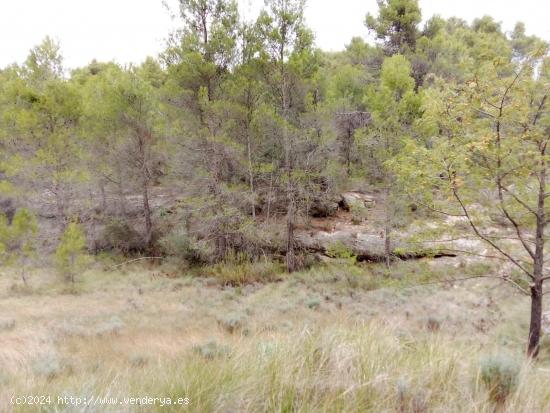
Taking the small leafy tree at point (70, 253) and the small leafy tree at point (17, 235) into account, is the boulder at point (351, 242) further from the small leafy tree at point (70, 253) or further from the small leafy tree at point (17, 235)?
the small leafy tree at point (17, 235)

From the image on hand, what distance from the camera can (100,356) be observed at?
5.40m

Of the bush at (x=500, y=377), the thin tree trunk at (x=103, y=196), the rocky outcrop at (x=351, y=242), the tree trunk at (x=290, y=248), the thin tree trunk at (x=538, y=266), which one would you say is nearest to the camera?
the bush at (x=500, y=377)

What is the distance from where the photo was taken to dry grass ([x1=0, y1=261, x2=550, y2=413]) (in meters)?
2.21

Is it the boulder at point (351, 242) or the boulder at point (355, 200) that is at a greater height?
the boulder at point (355, 200)

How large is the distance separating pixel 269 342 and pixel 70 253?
12340 millimetres

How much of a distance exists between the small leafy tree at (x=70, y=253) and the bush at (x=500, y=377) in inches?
521

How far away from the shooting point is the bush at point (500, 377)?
2.37 metres

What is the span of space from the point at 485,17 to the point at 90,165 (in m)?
29.6

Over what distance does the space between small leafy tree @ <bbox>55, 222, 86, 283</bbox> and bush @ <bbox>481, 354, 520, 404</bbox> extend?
13243mm

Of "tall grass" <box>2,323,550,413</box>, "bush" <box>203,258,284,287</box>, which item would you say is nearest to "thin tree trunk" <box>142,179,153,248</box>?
"bush" <box>203,258,284,287</box>

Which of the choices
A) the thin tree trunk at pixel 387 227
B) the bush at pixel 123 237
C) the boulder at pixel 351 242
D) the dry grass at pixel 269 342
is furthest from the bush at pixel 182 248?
the thin tree trunk at pixel 387 227

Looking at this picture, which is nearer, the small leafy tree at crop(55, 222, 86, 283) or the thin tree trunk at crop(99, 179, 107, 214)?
the small leafy tree at crop(55, 222, 86, 283)

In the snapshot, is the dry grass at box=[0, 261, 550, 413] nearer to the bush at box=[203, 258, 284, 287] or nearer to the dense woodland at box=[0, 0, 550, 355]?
the bush at box=[203, 258, 284, 287]

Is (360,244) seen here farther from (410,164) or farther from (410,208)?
(410,164)
